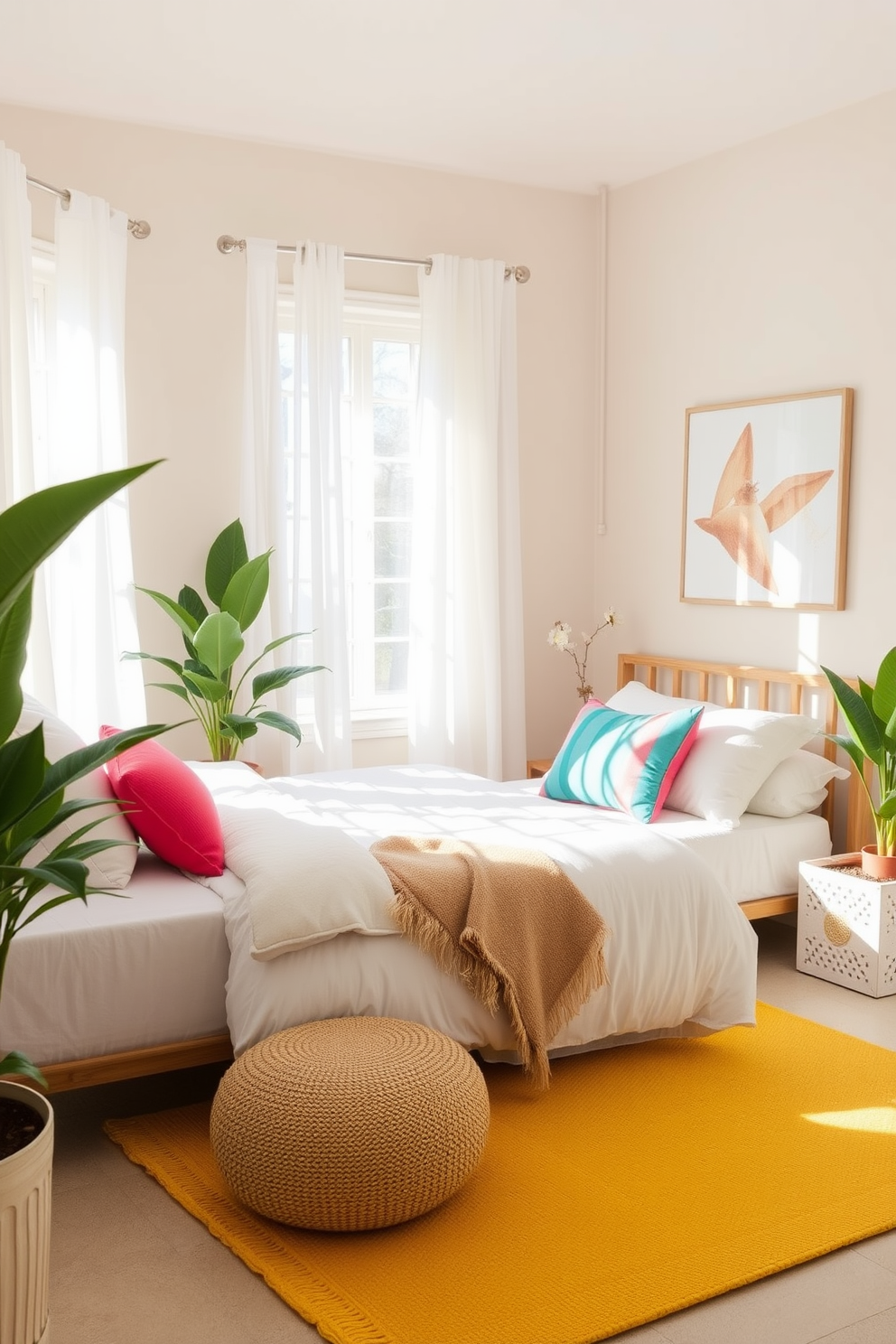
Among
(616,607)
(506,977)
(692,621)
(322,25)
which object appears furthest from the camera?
(616,607)

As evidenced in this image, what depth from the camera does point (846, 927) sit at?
376 centimetres

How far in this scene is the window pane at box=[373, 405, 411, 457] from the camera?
5250 millimetres

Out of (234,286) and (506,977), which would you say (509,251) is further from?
(506,977)

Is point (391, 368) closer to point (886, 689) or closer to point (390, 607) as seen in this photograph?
point (390, 607)

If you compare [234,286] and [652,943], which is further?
[234,286]

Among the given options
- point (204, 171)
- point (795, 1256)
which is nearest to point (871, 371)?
point (204, 171)

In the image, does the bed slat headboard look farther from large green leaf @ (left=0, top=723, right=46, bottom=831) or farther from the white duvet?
large green leaf @ (left=0, top=723, right=46, bottom=831)

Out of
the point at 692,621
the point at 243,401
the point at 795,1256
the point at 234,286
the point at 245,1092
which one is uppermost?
the point at 234,286

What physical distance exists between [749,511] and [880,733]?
126cm

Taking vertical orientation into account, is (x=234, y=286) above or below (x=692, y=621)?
above

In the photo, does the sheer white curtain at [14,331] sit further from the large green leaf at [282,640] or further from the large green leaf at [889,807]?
the large green leaf at [889,807]

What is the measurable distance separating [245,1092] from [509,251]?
3.99 metres

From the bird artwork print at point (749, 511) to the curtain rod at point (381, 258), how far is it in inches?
49.8

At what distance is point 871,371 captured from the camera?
4223 millimetres
